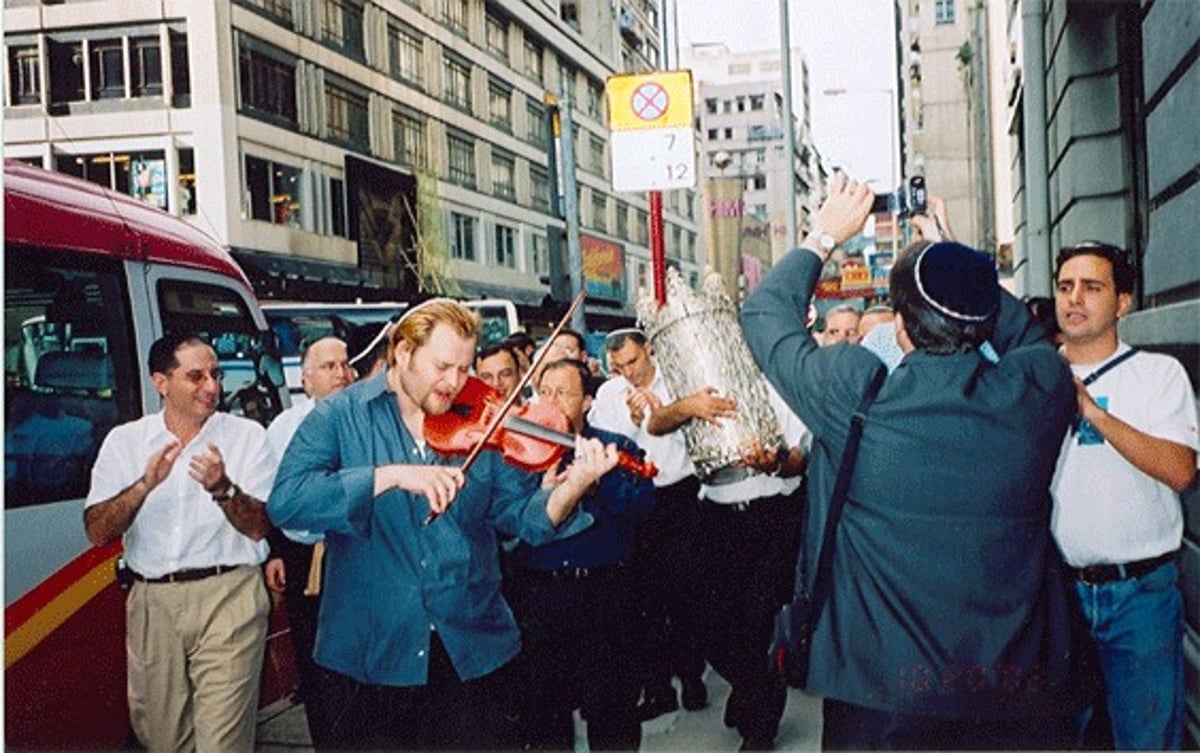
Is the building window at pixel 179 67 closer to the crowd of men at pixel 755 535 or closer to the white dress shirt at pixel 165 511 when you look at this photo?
the crowd of men at pixel 755 535

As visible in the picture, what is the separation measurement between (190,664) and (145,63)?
16076 mm

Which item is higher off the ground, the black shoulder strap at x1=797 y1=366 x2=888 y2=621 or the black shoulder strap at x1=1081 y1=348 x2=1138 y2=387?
the black shoulder strap at x1=1081 y1=348 x2=1138 y2=387

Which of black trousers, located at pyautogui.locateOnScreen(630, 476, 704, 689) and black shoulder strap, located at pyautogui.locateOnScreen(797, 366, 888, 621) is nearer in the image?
black shoulder strap, located at pyautogui.locateOnScreen(797, 366, 888, 621)

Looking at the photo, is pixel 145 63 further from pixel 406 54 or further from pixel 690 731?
pixel 690 731

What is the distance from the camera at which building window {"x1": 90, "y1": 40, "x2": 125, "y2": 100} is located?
1628 cm

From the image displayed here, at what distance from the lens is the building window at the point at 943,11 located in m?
33.7

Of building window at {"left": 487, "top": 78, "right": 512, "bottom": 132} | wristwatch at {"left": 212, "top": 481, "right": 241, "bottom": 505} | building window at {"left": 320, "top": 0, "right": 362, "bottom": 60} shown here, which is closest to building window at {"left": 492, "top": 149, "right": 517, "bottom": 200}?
building window at {"left": 487, "top": 78, "right": 512, "bottom": 132}

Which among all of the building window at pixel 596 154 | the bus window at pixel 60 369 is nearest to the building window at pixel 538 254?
the building window at pixel 596 154

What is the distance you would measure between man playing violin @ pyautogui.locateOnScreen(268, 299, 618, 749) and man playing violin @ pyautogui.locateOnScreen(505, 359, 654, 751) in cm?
109

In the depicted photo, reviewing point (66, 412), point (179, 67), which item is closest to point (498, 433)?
point (66, 412)

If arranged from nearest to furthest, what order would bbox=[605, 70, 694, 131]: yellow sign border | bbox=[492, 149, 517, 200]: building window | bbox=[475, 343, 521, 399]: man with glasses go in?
bbox=[475, 343, 521, 399]: man with glasses → bbox=[605, 70, 694, 131]: yellow sign border → bbox=[492, 149, 517, 200]: building window

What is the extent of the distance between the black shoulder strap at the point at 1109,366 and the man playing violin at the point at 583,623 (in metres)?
1.56

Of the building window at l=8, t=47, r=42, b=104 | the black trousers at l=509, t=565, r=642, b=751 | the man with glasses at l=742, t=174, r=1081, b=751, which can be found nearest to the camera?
the man with glasses at l=742, t=174, r=1081, b=751

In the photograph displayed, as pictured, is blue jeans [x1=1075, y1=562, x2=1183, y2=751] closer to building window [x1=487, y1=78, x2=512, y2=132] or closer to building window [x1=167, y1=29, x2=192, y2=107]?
building window [x1=167, y1=29, x2=192, y2=107]
